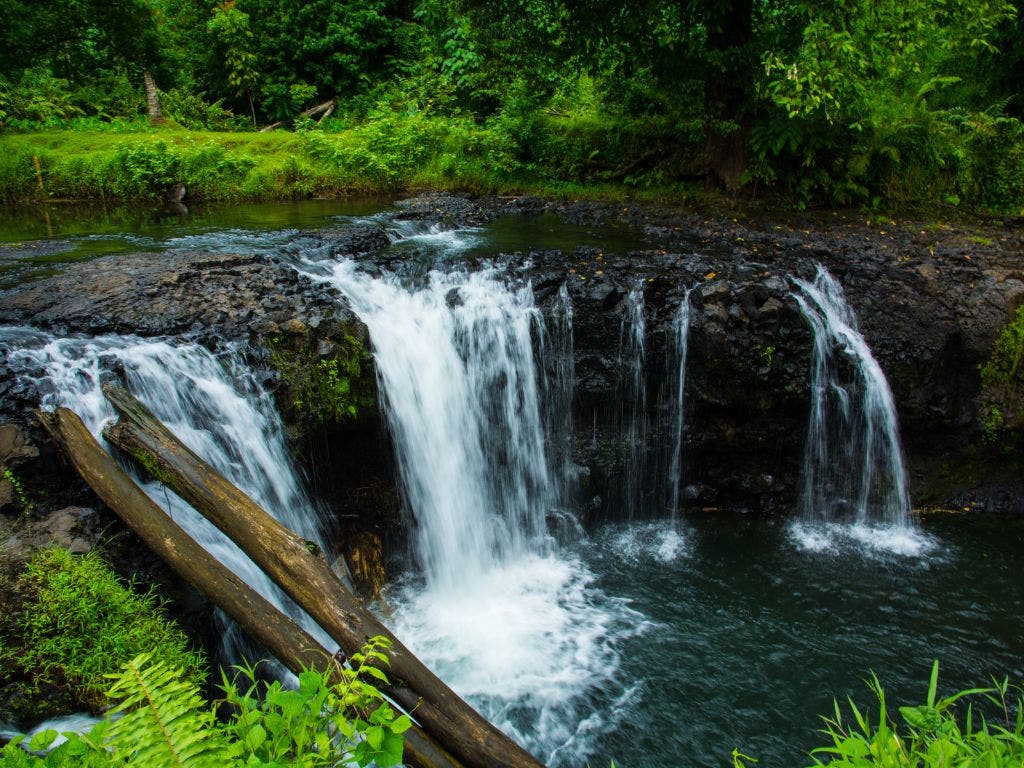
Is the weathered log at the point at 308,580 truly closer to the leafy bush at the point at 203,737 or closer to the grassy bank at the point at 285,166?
the leafy bush at the point at 203,737

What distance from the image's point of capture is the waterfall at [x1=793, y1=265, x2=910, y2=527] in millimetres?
7363

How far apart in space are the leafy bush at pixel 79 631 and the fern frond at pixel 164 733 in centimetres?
93

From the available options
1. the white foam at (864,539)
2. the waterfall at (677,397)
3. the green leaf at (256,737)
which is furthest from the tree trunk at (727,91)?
the green leaf at (256,737)

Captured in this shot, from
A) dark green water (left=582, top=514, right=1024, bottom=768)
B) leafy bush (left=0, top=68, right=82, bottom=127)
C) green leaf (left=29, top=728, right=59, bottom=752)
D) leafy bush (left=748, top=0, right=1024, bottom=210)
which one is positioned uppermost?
leafy bush (left=0, top=68, right=82, bottom=127)

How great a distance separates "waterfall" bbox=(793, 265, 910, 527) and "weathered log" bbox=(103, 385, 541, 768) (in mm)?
5512

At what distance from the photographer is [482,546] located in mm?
6660

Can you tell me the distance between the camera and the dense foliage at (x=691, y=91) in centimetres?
892

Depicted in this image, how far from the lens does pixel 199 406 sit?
16.9ft

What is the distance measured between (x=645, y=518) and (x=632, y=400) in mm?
1372

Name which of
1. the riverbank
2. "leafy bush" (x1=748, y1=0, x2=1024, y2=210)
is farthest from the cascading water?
the riverbank

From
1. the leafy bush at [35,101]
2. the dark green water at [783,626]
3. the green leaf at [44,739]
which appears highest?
the leafy bush at [35,101]

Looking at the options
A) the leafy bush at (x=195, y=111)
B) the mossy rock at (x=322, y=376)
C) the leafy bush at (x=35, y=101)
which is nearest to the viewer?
the mossy rock at (x=322, y=376)

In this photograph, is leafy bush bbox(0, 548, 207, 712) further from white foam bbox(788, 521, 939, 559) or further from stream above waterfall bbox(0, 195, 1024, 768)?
white foam bbox(788, 521, 939, 559)

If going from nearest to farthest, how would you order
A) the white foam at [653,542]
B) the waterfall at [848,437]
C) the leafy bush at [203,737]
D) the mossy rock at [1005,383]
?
1. the leafy bush at [203,737]
2. the white foam at [653,542]
3. the waterfall at [848,437]
4. the mossy rock at [1005,383]
